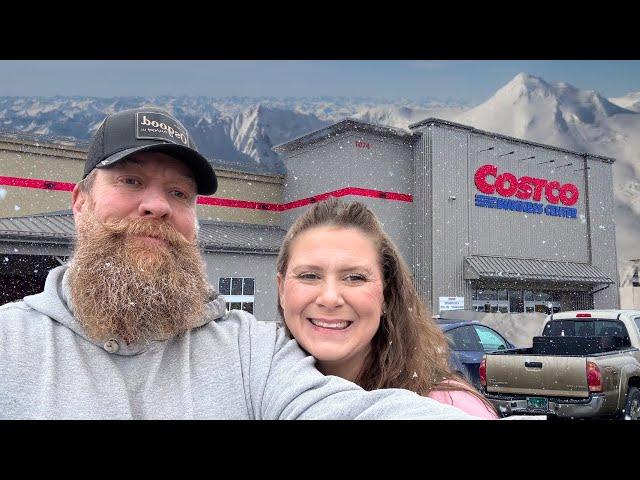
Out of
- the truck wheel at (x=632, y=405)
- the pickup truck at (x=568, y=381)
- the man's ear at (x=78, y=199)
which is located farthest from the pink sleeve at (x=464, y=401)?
the truck wheel at (x=632, y=405)

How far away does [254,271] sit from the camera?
14.6 metres

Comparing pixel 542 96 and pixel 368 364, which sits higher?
pixel 542 96

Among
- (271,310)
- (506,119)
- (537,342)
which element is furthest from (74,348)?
(506,119)

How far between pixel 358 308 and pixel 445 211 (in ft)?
51.6

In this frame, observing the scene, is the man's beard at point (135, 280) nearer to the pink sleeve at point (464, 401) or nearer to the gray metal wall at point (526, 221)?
the pink sleeve at point (464, 401)

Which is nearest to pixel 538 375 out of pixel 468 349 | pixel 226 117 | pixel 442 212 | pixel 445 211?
pixel 468 349

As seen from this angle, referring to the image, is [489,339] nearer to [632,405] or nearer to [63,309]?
[632,405]

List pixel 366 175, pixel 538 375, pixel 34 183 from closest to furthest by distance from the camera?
pixel 538 375, pixel 34 183, pixel 366 175

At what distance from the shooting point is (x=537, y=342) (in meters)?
6.29

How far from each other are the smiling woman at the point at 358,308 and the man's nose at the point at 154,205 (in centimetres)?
49

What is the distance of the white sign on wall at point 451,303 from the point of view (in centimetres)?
1584

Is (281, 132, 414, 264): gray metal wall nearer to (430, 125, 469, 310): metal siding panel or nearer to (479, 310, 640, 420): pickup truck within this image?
(430, 125, 469, 310): metal siding panel

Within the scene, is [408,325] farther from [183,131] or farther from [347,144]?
[347,144]

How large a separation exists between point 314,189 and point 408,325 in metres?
14.8
